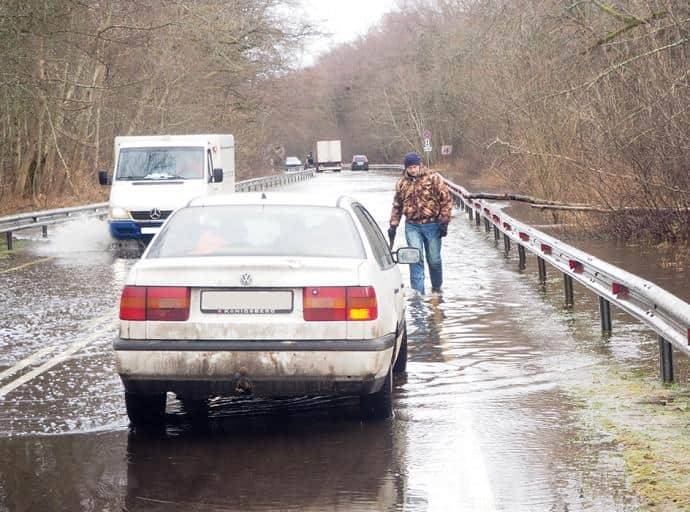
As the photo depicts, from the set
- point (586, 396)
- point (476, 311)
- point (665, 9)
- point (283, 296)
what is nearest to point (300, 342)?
point (283, 296)

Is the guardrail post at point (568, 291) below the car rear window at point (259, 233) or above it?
below

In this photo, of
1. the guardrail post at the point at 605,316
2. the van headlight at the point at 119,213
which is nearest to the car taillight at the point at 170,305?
the guardrail post at the point at 605,316

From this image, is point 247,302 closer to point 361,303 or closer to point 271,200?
point 361,303

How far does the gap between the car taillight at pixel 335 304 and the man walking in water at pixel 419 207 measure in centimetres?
794

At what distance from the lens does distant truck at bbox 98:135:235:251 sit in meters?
23.8

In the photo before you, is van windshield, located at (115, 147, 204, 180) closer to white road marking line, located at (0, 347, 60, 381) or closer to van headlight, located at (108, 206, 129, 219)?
van headlight, located at (108, 206, 129, 219)

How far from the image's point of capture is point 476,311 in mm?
14102

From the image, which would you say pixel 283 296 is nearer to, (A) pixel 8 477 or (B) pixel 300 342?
(B) pixel 300 342

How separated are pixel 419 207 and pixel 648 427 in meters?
7.97

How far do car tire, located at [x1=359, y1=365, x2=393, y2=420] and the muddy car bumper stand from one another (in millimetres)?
472

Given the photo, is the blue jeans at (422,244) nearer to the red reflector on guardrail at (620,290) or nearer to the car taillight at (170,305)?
→ the red reflector on guardrail at (620,290)

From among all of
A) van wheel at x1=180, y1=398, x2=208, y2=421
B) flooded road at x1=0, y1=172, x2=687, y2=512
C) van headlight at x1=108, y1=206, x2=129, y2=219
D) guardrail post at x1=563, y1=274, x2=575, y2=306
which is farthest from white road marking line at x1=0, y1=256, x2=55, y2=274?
van wheel at x1=180, y1=398, x2=208, y2=421

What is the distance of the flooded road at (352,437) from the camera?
20.5ft

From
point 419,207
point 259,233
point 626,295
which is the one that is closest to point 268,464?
point 259,233
